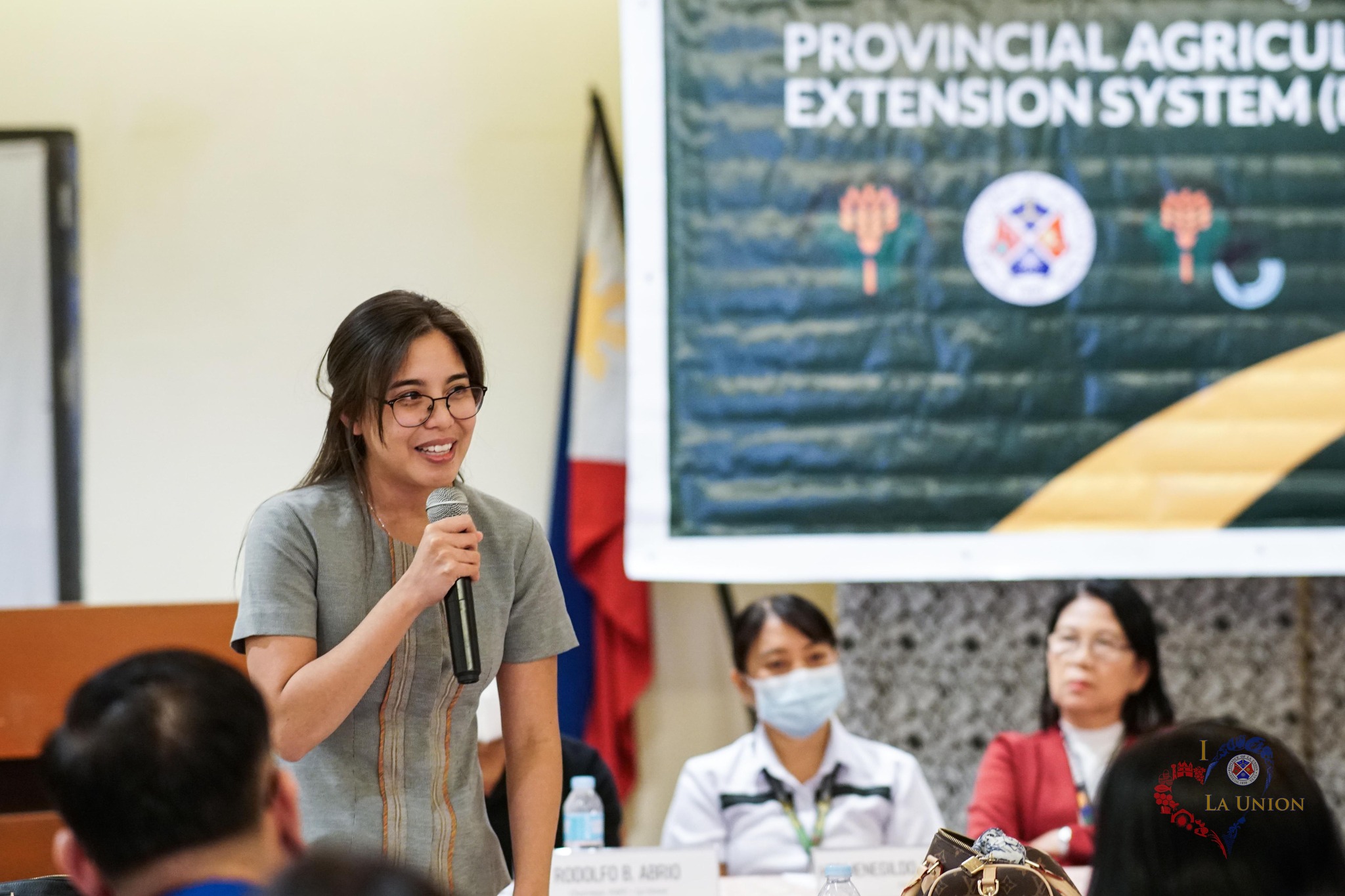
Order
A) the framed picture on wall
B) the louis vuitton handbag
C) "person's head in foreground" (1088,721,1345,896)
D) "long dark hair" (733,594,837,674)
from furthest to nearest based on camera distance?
the framed picture on wall < "long dark hair" (733,594,837,674) < the louis vuitton handbag < "person's head in foreground" (1088,721,1345,896)

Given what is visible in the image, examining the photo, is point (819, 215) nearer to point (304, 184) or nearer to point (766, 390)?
point (766, 390)

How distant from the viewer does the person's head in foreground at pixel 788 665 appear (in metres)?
3.01

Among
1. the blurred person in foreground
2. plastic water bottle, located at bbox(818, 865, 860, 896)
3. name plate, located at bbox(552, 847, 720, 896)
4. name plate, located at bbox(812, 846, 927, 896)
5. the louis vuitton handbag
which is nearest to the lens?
the louis vuitton handbag

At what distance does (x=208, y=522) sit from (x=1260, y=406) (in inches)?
109

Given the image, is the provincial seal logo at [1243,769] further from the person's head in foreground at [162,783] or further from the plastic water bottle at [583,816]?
the plastic water bottle at [583,816]

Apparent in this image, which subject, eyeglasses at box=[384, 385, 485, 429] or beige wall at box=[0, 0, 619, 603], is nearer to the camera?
eyeglasses at box=[384, 385, 485, 429]

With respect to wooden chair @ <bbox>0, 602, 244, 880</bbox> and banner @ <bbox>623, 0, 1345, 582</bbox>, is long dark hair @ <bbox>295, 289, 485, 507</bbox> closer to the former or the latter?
wooden chair @ <bbox>0, 602, 244, 880</bbox>

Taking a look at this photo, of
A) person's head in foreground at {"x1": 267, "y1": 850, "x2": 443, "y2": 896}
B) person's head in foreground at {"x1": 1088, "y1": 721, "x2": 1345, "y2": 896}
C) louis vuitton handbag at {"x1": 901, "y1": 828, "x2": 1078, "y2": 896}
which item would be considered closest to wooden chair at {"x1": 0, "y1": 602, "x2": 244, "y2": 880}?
louis vuitton handbag at {"x1": 901, "y1": 828, "x2": 1078, "y2": 896}

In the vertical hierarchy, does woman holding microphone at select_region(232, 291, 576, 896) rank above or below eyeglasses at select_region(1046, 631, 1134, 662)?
above

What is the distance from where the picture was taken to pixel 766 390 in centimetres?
A: 324

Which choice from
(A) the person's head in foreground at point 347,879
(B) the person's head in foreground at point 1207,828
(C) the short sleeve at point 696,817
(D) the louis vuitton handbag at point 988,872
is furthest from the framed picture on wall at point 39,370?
(A) the person's head in foreground at point 347,879

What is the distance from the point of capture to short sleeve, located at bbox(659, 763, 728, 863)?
2926 millimetres

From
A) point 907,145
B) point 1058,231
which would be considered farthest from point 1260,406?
point 907,145

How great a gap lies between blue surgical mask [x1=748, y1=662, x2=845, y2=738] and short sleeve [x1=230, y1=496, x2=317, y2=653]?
168 centimetres
